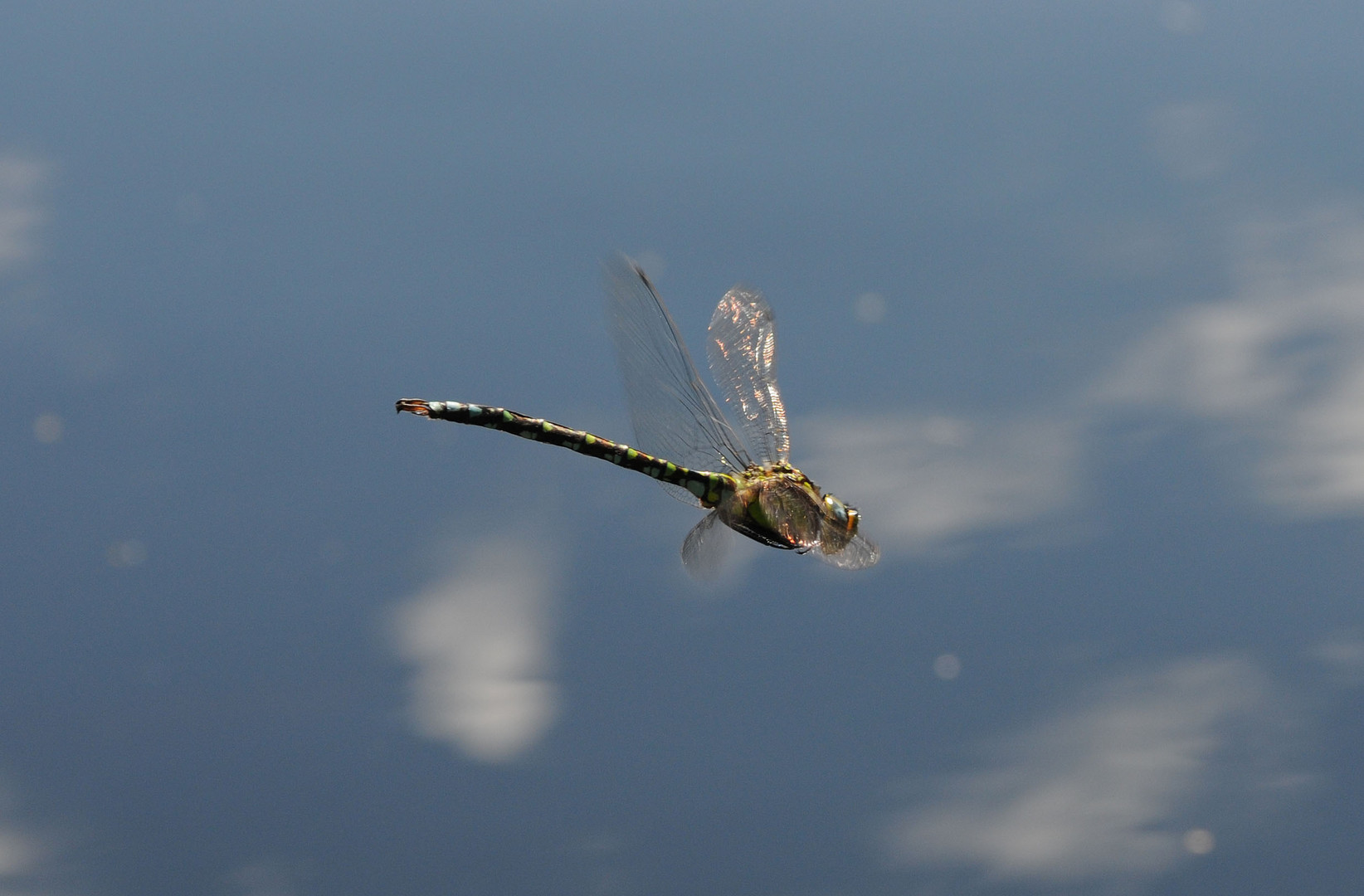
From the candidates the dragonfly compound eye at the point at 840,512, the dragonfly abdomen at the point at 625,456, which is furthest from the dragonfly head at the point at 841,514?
the dragonfly abdomen at the point at 625,456

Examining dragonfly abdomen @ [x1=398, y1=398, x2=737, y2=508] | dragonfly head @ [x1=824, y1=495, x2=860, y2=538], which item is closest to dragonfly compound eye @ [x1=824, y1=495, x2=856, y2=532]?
dragonfly head @ [x1=824, y1=495, x2=860, y2=538]

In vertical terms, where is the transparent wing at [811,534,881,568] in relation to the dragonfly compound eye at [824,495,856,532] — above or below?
below

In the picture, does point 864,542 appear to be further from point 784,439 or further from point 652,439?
point 652,439

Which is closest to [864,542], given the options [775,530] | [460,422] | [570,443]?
[775,530]

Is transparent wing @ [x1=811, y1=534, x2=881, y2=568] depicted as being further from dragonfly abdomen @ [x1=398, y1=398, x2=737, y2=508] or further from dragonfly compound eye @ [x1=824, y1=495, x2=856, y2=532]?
dragonfly abdomen @ [x1=398, y1=398, x2=737, y2=508]

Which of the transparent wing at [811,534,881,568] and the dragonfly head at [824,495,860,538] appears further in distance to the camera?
the dragonfly head at [824,495,860,538]

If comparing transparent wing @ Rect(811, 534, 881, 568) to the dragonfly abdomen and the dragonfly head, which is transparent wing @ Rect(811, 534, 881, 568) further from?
the dragonfly abdomen
